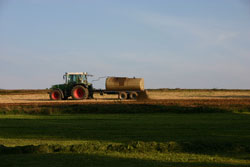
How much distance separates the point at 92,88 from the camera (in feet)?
138

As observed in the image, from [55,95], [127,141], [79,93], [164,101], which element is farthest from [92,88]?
[127,141]

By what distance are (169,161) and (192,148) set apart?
80.7 inches

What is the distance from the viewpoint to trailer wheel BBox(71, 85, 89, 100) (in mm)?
40156

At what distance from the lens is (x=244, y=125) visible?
63.1 feet

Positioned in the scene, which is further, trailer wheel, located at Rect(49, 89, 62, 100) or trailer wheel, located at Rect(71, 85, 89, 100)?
trailer wheel, located at Rect(49, 89, 62, 100)

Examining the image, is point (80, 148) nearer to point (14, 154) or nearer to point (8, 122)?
point (14, 154)

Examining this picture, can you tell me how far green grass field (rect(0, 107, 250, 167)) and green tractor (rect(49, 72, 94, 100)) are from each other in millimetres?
17929

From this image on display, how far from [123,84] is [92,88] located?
2.93 meters

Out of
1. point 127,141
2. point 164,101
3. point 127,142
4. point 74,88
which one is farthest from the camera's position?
point 74,88

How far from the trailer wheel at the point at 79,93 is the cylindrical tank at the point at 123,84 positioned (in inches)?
93.5

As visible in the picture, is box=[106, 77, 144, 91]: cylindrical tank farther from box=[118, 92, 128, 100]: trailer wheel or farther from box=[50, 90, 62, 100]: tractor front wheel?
box=[50, 90, 62, 100]: tractor front wheel

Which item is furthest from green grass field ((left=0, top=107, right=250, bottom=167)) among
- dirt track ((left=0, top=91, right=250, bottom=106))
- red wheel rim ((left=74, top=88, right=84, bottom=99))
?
red wheel rim ((left=74, top=88, right=84, bottom=99))

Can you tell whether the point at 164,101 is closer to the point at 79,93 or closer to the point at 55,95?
the point at 79,93

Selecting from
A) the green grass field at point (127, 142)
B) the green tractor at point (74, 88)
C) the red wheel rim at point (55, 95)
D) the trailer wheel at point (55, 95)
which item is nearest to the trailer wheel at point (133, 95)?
the green tractor at point (74, 88)
